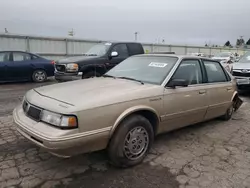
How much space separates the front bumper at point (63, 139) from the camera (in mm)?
2666

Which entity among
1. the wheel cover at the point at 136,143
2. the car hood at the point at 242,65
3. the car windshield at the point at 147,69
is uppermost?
the car windshield at the point at 147,69

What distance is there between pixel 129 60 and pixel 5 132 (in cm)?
271

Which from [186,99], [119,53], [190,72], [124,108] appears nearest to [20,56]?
[119,53]

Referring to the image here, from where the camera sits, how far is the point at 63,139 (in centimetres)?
266

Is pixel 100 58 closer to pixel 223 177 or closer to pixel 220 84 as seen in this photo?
pixel 220 84

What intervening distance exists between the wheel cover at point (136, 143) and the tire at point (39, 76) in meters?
8.88

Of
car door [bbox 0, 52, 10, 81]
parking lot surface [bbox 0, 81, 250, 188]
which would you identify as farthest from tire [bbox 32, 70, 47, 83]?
parking lot surface [bbox 0, 81, 250, 188]

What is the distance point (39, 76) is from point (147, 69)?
8264mm

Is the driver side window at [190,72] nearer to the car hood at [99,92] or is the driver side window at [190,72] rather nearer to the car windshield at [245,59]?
the car hood at [99,92]

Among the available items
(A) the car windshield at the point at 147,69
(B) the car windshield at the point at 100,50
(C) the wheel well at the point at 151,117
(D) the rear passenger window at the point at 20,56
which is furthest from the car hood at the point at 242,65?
(D) the rear passenger window at the point at 20,56

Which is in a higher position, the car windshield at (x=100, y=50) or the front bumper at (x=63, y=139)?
the car windshield at (x=100, y=50)

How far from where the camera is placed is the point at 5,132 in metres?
4.46

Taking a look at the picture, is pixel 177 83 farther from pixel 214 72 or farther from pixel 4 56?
pixel 4 56

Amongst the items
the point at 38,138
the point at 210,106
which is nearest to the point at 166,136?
the point at 210,106
